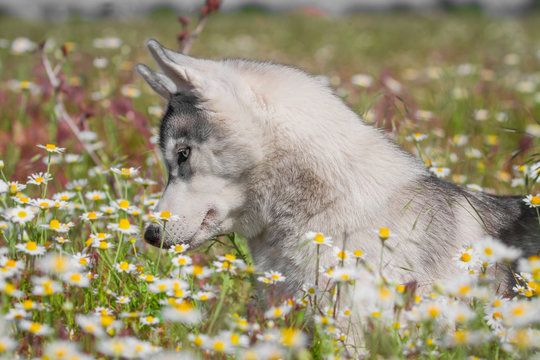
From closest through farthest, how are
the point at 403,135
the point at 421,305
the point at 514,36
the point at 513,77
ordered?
the point at 421,305 < the point at 403,135 < the point at 513,77 < the point at 514,36

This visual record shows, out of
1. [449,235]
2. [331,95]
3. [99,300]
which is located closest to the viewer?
[99,300]

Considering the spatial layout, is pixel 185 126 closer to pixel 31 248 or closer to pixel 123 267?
pixel 123 267

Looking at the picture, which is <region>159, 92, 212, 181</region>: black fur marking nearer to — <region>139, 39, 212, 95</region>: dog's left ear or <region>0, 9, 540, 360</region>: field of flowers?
<region>139, 39, 212, 95</region>: dog's left ear

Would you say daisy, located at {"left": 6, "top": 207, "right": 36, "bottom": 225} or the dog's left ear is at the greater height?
the dog's left ear

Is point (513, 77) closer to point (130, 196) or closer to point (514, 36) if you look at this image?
point (130, 196)

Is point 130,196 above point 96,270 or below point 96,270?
above

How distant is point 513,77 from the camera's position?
7426mm

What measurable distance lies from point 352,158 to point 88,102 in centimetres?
453

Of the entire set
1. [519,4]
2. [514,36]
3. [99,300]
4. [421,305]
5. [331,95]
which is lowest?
[99,300]

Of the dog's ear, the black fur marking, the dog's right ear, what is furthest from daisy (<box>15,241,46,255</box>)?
the dog's right ear

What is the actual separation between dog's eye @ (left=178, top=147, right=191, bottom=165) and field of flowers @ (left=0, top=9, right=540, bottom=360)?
263 mm

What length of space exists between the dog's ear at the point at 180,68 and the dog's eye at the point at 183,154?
317mm

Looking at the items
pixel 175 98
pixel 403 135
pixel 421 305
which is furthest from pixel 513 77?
pixel 421 305

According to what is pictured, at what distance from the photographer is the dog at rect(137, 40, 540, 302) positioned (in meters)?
2.65
